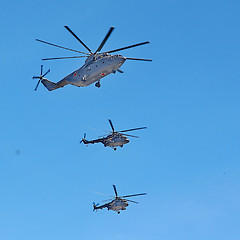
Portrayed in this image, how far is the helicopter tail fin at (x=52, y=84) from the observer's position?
97919 millimetres

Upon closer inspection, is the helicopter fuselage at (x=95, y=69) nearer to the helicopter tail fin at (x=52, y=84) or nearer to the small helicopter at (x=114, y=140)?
the helicopter tail fin at (x=52, y=84)

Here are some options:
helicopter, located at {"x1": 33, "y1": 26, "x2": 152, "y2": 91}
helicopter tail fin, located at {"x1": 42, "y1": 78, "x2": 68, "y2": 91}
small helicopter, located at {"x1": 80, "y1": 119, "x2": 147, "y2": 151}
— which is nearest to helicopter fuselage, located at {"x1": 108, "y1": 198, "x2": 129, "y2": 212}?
small helicopter, located at {"x1": 80, "y1": 119, "x2": 147, "y2": 151}

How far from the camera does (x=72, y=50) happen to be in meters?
82.8

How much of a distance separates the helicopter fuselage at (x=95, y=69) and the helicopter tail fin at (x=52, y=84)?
607 centimetres

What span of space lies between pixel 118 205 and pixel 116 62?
73.3 m

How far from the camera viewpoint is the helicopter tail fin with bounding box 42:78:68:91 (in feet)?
321

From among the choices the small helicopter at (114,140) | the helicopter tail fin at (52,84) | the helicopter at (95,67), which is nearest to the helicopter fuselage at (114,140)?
the small helicopter at (114,140)

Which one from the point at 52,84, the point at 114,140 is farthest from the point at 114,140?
the point at 52,84

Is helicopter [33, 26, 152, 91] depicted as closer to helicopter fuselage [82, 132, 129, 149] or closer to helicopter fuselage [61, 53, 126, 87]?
helicopter fuselage [61, 53, 126, 87]

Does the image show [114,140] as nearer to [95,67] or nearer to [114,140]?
[114,140]

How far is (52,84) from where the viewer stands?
106 m

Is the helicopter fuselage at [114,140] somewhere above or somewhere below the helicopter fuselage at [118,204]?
above

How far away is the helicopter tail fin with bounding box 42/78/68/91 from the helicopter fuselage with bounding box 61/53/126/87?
239 inches

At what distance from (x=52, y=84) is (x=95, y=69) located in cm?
2468
